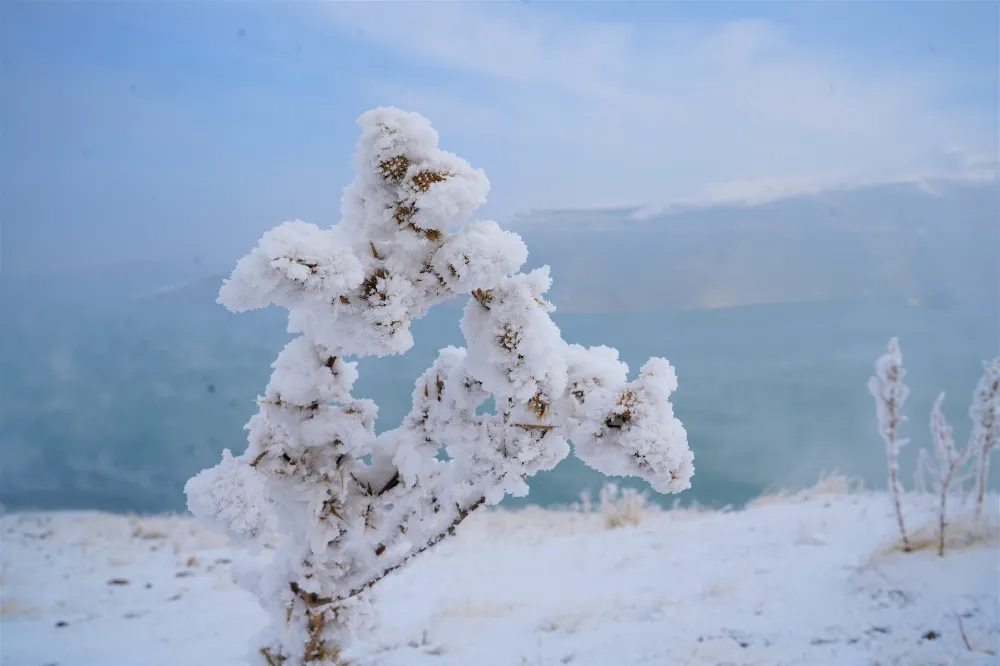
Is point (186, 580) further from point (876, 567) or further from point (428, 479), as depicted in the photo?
point (876, 567)

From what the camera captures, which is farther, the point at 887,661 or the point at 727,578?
the point at 727,578

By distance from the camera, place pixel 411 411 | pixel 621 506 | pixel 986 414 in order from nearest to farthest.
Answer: pixel 411 411 → pixel 986 414 → pixel 621 506

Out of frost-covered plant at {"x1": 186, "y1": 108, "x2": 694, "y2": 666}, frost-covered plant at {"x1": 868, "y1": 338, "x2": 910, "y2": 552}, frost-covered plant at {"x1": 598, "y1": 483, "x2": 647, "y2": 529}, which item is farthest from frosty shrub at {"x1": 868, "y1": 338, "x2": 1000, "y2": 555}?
frost-covered plant at {"x1": 186, "y1": 108, "x2": 694, "y2": 666}

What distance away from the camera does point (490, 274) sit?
153cm

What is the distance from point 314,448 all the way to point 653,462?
1029 mm

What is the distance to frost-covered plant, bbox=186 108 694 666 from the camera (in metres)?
1.56

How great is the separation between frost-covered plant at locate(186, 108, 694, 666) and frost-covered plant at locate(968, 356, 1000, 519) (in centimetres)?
383

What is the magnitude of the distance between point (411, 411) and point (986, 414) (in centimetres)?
434

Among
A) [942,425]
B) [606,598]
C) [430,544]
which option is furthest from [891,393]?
[430,544]

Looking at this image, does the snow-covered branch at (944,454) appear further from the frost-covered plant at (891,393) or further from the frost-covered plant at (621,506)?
the frost-covered plant at (621,506)

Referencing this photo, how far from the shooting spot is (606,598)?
4.12 metres

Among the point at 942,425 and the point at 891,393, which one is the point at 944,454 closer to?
the point at 942,425

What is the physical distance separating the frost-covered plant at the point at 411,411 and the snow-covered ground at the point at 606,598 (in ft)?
4.86

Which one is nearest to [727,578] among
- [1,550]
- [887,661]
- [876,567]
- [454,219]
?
[876,567]
